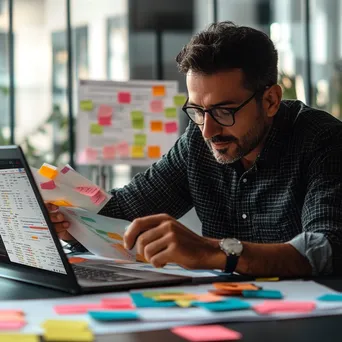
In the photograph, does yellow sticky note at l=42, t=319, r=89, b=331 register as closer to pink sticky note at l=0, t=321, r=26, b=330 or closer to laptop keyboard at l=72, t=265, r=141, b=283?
pink sticky note at l=0, t=321, r=26, b=330

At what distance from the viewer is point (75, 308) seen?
1228mm

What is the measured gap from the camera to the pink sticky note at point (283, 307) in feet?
3.98

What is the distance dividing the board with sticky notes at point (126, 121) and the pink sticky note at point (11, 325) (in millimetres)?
2648

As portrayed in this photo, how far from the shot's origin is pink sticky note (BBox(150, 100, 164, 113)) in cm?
382

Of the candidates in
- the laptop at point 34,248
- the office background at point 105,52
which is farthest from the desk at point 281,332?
the office background at point 105,52

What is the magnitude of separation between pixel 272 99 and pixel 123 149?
1860 millimetres

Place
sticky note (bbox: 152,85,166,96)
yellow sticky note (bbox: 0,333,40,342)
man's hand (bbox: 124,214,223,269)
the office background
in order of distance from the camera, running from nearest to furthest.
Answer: yellow sticky note (bbox: 0,333,40,342) < man's hand (bbox: 124,214,223,269) < sticky note (bbox: 152,85,166,96) < the office background

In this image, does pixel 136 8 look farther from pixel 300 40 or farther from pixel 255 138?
pixel 255 138

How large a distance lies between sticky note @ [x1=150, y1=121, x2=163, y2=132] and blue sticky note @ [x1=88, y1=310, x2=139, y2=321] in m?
2.68

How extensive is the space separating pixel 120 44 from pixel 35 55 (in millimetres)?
624

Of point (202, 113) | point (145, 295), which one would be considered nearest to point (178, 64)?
point (202, 113)

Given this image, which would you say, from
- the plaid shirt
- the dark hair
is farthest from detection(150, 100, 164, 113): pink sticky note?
the dark hair

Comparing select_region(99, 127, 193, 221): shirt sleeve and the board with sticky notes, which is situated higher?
the board with sticky notes

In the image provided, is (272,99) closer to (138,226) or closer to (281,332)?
(138,226)
